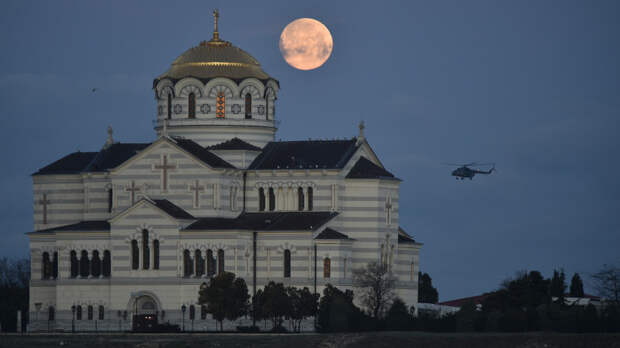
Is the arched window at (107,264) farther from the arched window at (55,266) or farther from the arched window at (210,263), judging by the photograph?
the arched window at (210,263)

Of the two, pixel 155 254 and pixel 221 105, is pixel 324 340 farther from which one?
pixel 221 105

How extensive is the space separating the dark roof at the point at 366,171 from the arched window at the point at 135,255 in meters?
16.5

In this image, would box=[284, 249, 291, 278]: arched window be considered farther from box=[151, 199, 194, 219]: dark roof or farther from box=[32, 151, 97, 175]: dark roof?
box=[32, 151, 97, 175]: dark roof

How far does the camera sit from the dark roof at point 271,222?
127 m

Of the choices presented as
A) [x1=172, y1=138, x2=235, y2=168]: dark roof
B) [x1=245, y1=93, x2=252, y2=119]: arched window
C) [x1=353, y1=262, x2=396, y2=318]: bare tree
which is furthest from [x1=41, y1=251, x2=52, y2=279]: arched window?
[x1=353, y1=262, x2=396, y2=318]: bare tree

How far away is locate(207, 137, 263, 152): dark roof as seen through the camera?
134 m

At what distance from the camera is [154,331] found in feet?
402

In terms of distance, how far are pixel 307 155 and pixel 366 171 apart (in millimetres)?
4873

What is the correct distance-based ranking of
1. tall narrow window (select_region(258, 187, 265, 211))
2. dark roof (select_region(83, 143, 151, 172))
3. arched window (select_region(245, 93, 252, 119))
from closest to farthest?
tall narrow window (select_region(258, 187, 265, 211)) < arched window (select_region(245, 93, 252, 119)) < dark roof (select_region(83, 143, 151, 172))

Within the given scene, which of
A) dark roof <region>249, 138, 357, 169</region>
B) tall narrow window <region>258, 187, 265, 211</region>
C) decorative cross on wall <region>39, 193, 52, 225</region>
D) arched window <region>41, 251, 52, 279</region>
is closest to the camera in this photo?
dark roof <region>249, 138, 357, 169</region>

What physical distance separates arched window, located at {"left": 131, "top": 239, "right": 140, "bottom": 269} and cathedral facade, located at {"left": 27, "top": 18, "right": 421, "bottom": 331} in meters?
0.07

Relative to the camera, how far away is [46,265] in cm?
13388

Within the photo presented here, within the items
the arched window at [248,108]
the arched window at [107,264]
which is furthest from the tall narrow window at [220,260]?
the arched window at [248,108]

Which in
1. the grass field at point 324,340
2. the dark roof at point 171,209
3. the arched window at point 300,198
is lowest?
the grass field at point 324,340
